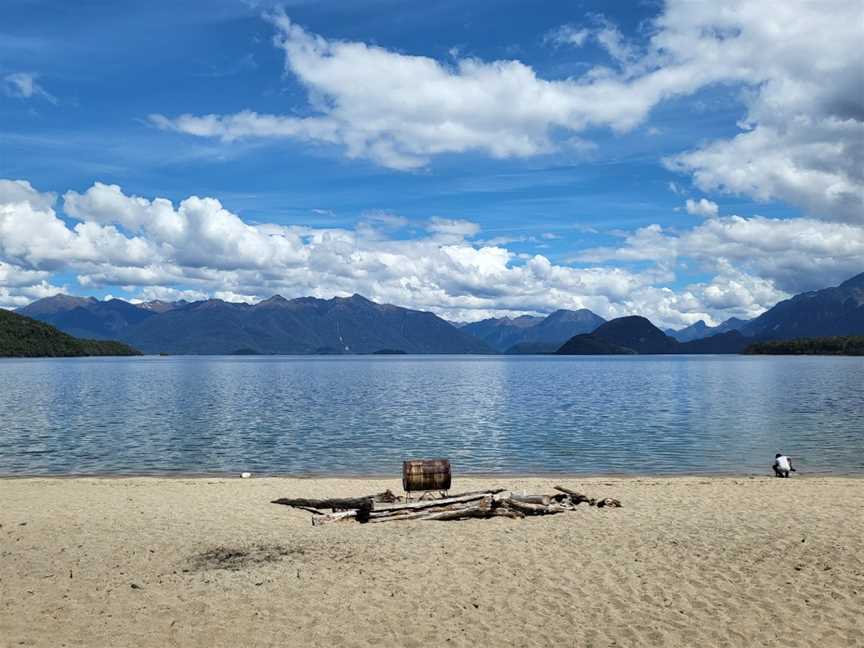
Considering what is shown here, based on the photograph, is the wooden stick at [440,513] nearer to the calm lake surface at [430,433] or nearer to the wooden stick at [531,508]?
the wooden stick at [531,508]

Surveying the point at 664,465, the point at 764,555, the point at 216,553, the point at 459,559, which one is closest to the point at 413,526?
the point at 459,559

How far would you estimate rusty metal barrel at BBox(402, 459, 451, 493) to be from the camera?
27.3 meters

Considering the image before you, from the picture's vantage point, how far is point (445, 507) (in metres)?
24.5

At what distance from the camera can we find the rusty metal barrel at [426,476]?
27.3m

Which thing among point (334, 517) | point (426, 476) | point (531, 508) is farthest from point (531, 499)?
point (334, 517)

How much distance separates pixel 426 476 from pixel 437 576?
10150 mm

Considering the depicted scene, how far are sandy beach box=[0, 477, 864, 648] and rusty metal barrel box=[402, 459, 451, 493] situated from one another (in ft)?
13.4

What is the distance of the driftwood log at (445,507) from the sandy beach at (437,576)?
2.24ft

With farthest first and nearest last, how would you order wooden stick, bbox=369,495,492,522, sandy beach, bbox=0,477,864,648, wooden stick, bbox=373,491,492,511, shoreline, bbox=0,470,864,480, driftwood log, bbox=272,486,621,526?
shoreline, bbox=0,470,864,480 < wooden stick, bbox=373,491,492,511 < driftwood log, bbox=272,486,621,526 < wooden stick, bbox=369,495,492,522 < sandy beach, bbox=0,477,864,648

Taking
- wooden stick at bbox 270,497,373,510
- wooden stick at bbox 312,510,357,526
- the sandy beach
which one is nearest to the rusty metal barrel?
wooden stick at bbox 270,497,373,510

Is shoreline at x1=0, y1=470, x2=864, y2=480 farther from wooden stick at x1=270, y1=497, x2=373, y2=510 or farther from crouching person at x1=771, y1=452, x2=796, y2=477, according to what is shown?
wooden stick at x1=270, y1=497, x2=373, y2=510

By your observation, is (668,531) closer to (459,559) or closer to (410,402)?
(459,559)

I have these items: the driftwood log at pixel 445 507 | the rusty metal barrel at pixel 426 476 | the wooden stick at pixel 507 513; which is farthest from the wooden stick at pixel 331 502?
the wooden stick at pixel 507 513

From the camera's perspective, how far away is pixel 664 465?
135 feet
